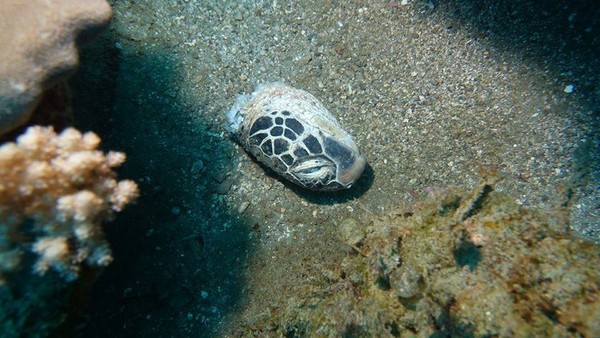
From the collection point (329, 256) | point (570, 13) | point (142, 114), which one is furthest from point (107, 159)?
point (570, 13)

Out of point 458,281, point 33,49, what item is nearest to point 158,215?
point 33,49

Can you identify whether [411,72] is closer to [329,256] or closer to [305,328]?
[329,256]

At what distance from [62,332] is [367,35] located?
3389 millimetres

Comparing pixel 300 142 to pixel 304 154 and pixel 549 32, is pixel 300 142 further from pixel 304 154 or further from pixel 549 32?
pixel 549 32

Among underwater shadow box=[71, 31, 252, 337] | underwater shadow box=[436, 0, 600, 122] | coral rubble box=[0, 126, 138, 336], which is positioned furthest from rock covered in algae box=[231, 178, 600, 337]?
underwater shadow box=[436, 0, 600, 122]

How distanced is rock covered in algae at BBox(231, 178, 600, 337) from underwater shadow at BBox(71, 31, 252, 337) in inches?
24.5

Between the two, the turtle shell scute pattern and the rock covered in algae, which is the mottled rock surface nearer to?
the turtle shell scute pattern

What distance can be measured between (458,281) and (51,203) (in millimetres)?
2140

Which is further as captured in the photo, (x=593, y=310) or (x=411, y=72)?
(x=411, y=72)

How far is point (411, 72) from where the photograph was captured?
338 centimetres

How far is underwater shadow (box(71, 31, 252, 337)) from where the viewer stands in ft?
8.96

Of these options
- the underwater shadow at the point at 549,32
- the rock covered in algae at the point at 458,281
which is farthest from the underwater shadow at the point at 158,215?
the underwater shadow at the point at 549,32

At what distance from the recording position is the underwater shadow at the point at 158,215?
2.73 m

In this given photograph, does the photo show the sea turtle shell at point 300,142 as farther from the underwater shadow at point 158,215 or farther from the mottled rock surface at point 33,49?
the mottled rock surface at point 33,49
